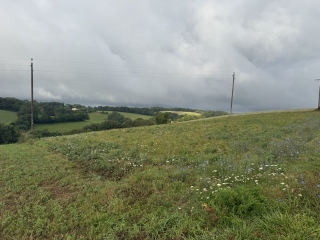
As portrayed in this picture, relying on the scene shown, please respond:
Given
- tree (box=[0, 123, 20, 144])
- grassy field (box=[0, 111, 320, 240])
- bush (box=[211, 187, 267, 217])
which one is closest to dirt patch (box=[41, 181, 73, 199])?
grassy field (box=[0, 111, 320, 240])

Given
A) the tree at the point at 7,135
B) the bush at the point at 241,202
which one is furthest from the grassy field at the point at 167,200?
the tree at the point at 7,135

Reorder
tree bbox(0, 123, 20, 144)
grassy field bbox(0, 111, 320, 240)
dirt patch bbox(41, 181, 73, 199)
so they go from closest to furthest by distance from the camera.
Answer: grassy field bbox(0, 111, 320, 240) → dirt patch bbox(41, 181, 73, 199) → tree bbox(0, 123, 20, 144)

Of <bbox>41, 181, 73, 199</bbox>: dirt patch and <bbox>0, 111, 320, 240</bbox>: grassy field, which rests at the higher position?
<bbox>0, 111, 320, 240</bbox>: grassy field

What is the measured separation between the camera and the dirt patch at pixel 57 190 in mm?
5961

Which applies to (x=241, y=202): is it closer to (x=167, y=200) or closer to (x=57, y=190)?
(x=167, y=200)

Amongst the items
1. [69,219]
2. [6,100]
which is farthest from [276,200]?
[6,100]

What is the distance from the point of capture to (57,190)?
21.0 feet

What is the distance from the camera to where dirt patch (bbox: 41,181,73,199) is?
5.96 metres

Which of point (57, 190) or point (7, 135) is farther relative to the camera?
point (7, 135)

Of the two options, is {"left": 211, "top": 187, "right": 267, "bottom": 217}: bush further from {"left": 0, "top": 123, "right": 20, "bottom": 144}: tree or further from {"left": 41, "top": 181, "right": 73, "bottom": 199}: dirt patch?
{"left": 0, "top": 123, "right": 20, "bottom": 144}: tree

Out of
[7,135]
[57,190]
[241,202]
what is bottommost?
[7,135]

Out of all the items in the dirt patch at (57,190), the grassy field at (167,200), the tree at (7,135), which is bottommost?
the tree at (7,135)

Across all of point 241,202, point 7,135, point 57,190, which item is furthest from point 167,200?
point 7,135

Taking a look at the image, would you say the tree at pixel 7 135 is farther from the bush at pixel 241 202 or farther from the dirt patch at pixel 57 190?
the bush at pixel 241 202
